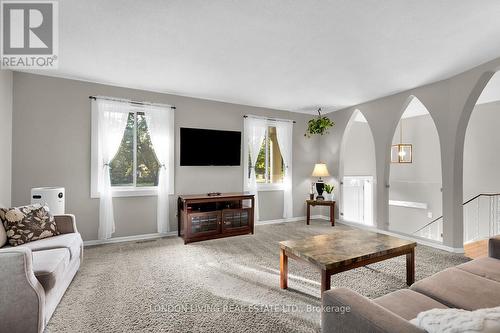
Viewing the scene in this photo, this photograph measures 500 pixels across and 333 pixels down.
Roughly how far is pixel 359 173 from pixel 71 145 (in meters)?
6.55

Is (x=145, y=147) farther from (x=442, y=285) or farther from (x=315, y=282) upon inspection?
(x=442, y=285)

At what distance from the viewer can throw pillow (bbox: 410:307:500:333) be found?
2.49 ft

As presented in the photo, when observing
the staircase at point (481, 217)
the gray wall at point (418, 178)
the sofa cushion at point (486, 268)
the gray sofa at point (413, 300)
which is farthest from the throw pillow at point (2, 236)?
the gray wall at point (418, 178)

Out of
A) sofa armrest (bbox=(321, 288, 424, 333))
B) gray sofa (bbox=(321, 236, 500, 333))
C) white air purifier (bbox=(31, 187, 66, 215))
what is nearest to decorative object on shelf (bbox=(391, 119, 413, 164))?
gray sofa (bbox=(321, 236, 500, 333))

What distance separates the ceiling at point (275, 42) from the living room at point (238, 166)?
0.02 m

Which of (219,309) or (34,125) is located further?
(34,125)

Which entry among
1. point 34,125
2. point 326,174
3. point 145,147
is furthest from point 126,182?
point 326,174

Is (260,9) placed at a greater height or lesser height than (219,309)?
greater

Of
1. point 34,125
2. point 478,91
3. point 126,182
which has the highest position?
point 478,91

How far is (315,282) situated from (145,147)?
11.3ft

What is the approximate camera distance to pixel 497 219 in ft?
14.6

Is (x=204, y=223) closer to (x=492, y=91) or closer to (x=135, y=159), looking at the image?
(x=135, y=159)

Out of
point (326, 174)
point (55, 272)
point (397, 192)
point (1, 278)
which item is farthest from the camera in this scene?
point (397, 192)

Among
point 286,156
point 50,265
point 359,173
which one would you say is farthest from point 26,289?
point 359,173
